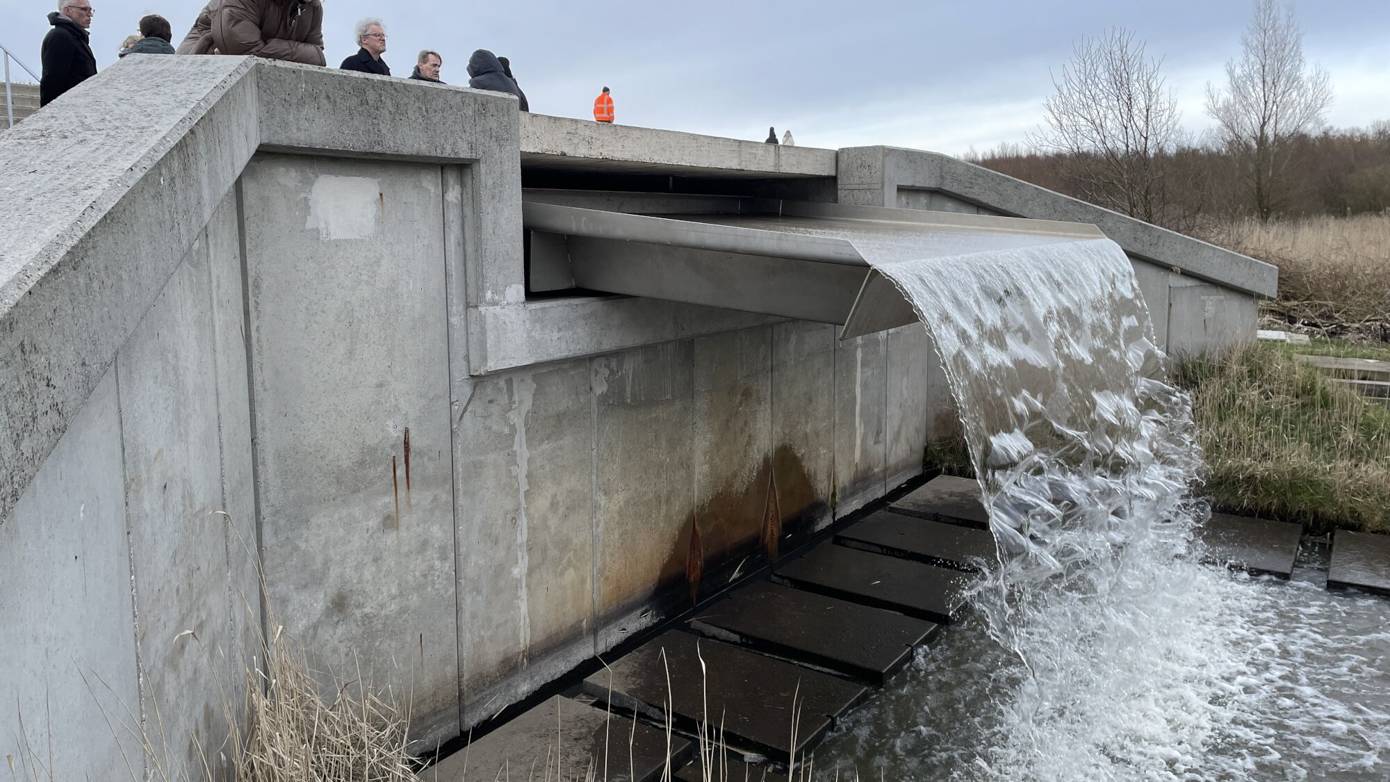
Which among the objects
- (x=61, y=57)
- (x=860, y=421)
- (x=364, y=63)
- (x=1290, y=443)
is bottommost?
(x=1290, y=443)

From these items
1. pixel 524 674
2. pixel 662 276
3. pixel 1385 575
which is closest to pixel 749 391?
pixel 662 276

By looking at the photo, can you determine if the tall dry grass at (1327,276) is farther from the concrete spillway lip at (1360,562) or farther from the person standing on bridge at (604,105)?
the person standing on bridge at (604,105)

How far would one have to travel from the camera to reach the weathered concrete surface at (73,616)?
80.5 inches

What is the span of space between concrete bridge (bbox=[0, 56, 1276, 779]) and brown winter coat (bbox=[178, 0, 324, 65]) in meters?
1.29

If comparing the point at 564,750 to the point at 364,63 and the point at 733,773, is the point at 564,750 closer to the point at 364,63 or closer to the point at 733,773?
the point at 733,773

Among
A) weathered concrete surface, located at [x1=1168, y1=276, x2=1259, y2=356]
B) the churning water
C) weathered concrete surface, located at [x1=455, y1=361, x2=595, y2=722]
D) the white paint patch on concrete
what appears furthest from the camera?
weathered concrete surface, located at [x1=1168, y1=276, x2=1259, y2=356]

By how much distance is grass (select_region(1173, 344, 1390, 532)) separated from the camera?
753 centimetres

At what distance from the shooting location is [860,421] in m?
8.14

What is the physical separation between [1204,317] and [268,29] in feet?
27.3

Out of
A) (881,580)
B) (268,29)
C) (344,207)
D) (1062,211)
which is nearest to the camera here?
(344,207)

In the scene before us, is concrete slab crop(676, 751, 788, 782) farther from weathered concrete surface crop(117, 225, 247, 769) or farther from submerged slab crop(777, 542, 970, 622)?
submerged slab crop(777, 542, 970, 622)

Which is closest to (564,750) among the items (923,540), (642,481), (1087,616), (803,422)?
(642,481)

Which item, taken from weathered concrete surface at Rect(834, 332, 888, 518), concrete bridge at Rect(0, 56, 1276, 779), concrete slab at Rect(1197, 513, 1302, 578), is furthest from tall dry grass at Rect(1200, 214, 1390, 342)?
concrete bridge at Rect(0, 56, 1276, 779)

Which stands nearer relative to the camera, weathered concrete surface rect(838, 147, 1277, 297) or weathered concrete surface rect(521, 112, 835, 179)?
weathered concrete surface rect(521, 112, 835, 179)
